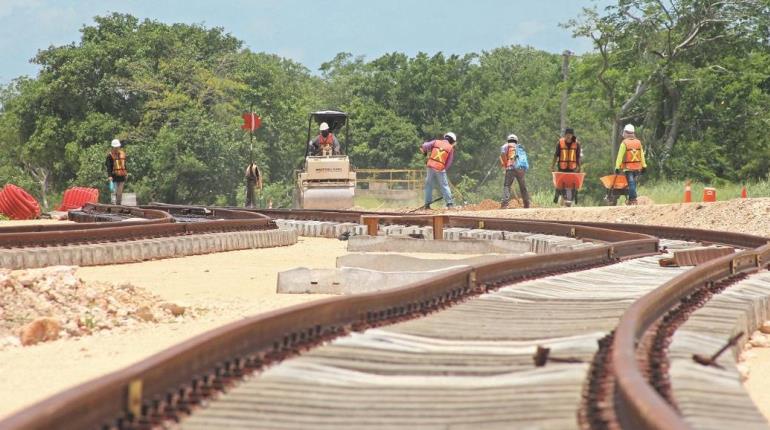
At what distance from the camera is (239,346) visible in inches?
252

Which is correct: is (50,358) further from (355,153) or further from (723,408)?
(355,153)

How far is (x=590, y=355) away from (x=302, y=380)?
1474 mm

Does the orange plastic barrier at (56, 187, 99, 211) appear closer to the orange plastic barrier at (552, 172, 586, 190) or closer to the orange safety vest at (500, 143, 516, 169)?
the orange safety vest at (500, 143, 516, 169)

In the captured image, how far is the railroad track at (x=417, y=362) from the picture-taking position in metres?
4.94

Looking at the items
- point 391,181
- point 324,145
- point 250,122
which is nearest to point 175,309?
point 324,145

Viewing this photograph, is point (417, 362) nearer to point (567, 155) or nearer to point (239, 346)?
point (239, 346)

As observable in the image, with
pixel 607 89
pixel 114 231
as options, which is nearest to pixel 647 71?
pixel 607 89

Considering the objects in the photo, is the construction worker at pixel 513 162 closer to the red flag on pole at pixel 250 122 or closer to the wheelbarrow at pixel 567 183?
the wheelbarrow at pixel 567 183

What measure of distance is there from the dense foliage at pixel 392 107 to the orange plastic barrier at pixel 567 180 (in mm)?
18644

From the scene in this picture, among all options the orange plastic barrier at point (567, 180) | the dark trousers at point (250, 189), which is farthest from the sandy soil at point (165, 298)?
Result: the dark trousers at point (250, 189)

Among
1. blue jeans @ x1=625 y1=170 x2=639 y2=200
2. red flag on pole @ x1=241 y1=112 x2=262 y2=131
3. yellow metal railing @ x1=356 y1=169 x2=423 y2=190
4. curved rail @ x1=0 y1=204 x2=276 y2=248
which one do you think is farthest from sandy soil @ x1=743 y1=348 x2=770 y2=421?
yellow metal railing @ x1=356 y1=169 x2=423 y2=190

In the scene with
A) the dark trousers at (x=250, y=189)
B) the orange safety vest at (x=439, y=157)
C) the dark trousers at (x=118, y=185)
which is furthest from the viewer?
the dark trousers at (x=250, y=189)

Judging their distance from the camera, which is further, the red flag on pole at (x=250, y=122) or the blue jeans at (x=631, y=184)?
the red flag on pole at (x=250, y=122)

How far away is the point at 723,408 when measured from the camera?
5.44 meters
